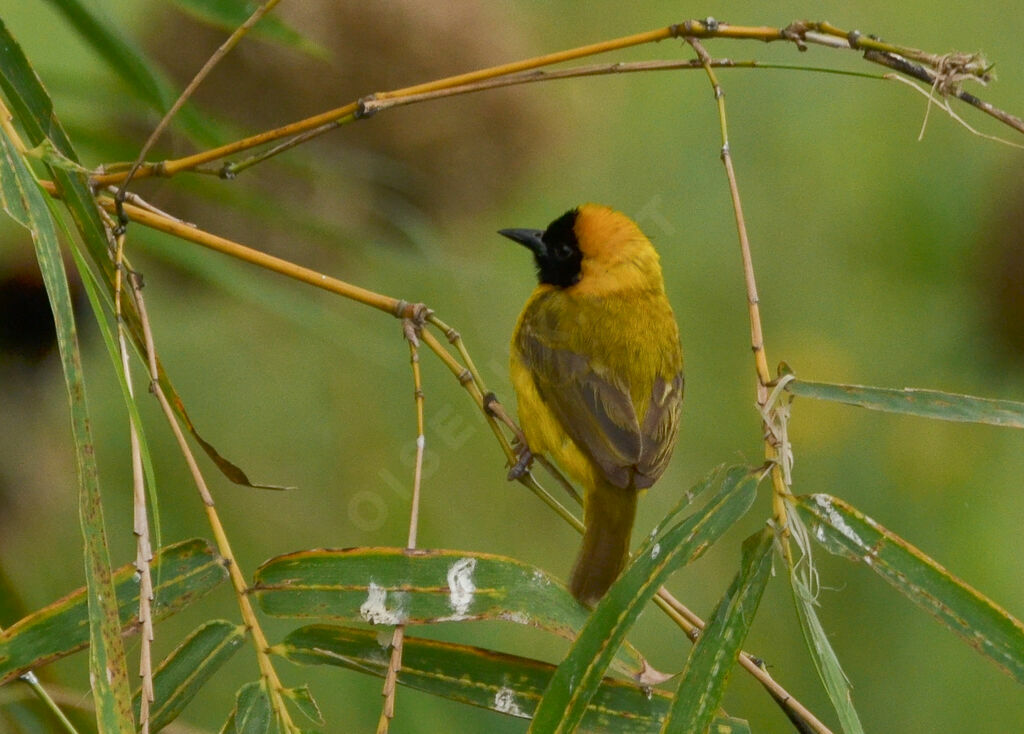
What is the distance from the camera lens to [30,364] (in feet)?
5.80

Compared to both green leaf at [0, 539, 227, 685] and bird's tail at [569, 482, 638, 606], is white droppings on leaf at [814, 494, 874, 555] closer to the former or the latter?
bird's tail at [569, 482, 638, 606]

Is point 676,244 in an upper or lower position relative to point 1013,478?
upper

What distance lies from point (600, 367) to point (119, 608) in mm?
788

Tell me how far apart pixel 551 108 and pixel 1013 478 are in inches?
65.5

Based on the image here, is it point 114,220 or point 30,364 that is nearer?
point 114,220

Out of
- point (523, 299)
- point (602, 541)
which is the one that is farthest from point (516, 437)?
point (523, 299)

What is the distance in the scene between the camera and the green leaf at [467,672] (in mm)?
891

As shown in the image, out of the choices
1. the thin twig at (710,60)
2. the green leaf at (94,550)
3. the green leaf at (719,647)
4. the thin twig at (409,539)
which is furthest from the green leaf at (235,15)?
the green leaf at (719,647)

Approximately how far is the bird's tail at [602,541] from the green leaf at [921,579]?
0.23 meters

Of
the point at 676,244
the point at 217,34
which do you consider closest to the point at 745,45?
the point at 676,244

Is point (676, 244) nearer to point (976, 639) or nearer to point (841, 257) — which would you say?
point (841, 257)

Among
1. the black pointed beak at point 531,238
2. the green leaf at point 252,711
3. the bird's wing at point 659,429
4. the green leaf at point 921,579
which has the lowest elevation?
the green leaf at point 252,711

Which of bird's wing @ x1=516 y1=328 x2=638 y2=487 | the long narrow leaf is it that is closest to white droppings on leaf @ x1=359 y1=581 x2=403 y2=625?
the long narrow leaf

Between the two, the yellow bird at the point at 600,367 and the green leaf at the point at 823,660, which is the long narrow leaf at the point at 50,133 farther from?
the yellow bird at the point at 600,367
